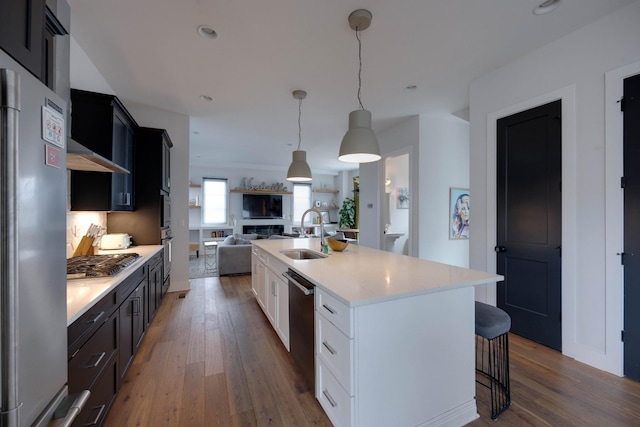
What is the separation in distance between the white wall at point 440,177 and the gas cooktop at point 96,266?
12.7 feet

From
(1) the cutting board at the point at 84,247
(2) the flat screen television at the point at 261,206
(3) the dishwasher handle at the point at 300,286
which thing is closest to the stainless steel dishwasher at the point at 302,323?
(3) the dishwasher handle at the point at 300,286

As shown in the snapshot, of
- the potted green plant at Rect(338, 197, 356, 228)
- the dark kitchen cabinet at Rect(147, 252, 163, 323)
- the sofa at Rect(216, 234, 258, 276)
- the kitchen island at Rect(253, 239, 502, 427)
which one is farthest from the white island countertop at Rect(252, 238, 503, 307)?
the potted green plant at Rect(338, 197, 356, 228)

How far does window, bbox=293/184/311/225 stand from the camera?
943 centimetres

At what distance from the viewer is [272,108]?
4.04 m

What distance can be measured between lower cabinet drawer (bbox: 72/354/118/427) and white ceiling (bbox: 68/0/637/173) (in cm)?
255

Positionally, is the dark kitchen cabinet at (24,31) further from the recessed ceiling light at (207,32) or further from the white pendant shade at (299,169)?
the white pendant shade at (299,169)

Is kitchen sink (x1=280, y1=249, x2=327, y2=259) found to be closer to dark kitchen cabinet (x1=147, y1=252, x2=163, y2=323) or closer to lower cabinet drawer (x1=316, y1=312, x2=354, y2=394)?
lower cabinet drawer (x1=316, y1=312, x2=354, y2=394)

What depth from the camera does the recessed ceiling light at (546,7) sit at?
78.7 inches

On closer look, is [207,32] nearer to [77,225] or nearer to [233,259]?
[77,225]

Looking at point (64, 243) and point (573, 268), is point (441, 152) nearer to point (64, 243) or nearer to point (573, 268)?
point (573, 268)

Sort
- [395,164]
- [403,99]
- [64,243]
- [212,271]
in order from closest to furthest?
[64,243], [403,99], [212,271], [395,164]

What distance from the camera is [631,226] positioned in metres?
2.03

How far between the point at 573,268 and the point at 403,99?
2.72m

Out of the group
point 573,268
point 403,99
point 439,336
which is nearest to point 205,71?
point 403,99
